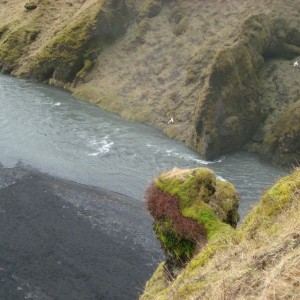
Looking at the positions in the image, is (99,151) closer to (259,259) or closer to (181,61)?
(181,61)

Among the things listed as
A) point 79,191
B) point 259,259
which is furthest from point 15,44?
point 259,259

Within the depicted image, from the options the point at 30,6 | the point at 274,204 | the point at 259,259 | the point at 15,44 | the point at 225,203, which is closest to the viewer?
the point at 259,259

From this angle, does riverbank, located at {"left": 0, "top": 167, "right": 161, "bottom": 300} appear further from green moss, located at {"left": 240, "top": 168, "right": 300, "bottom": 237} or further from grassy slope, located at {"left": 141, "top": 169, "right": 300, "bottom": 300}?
green moss, located at {"left": 240, "top": 168, "right": 300, "bottom": 237}

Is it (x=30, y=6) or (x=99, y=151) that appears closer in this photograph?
(x=99, y=151)

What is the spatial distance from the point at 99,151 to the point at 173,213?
89.1 ft

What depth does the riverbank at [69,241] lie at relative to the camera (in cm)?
2523

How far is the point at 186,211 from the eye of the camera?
18.2 meters

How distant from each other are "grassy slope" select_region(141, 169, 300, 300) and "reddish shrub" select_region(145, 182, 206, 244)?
3.18 meters

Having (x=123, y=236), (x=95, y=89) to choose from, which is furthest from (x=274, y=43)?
(x=123, y=236)

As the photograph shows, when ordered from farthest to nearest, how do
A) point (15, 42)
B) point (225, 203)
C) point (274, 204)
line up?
1. point (15, 42)
2. point (225, 203)
3. point (274, 204)

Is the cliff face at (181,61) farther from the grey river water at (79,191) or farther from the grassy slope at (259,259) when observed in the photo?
the grassy slope at (259,259)

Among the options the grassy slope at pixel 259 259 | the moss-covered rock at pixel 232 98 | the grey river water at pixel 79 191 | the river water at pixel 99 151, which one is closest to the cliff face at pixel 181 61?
the moss-covered rock at pixel 232 98

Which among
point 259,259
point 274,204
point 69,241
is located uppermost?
point 274,204

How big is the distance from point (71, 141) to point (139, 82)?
65.5 feet
